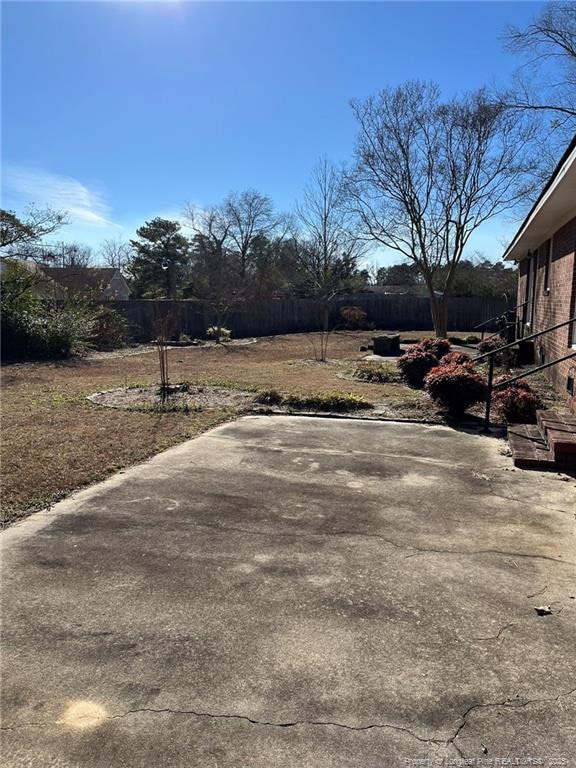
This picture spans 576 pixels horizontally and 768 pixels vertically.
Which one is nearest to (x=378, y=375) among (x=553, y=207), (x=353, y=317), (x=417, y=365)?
(x=417, y=365)

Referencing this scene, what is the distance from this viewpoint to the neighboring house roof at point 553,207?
226 inches

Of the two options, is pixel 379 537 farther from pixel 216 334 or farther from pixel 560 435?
pixel 216 334

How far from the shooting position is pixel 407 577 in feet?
9.71

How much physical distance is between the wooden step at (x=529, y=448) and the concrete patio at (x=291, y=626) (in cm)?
40

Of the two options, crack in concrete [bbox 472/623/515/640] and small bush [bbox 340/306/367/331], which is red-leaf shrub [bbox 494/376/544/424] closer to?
crack in concrete [bbox 472/623/515/640]

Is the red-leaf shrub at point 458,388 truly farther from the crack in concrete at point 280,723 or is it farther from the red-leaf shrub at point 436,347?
the crack in concrete at point 280,723

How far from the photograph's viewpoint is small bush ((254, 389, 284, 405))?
808 centimetres

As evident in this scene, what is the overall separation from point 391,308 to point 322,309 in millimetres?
4323

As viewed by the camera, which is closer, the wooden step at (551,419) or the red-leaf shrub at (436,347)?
the wooden step at (551,419)

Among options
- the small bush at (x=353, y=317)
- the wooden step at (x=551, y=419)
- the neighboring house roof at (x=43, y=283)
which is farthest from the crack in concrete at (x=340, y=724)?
the small bush at (x=353, y=317)

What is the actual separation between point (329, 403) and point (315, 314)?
70.2ft

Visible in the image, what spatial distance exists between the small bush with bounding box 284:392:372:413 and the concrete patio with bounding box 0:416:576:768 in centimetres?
324

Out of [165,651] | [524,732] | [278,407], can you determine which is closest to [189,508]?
[165,651]

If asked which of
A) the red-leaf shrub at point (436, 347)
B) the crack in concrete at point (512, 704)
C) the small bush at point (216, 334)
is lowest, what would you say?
the crack in concrete at point (512, 704)
